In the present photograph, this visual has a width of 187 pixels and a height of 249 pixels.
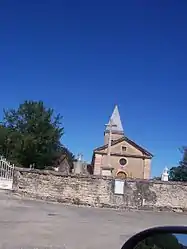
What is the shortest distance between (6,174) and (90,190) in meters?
5.13

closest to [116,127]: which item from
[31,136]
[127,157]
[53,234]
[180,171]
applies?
[127,157]

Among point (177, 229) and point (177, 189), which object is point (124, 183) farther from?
point (177, 229)

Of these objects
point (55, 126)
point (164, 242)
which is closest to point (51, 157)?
point (55, 126)

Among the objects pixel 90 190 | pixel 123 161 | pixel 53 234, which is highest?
pixel 123 161

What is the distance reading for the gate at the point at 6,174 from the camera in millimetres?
24859

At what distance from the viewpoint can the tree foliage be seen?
5006 cm

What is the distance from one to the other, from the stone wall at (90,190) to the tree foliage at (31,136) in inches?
940

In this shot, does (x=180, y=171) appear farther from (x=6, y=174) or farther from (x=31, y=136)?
(x=6, y=174)

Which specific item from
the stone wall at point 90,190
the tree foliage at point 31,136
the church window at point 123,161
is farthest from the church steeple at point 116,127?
the stone wall at point 90,190

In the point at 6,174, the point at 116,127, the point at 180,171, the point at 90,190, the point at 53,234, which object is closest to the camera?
the point at 53,234

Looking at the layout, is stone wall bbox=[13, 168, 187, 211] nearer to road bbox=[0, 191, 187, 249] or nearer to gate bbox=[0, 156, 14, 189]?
gate bbox=[0, 156, 14, 189]

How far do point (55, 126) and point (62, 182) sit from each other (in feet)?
94.8

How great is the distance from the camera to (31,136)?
168 feet

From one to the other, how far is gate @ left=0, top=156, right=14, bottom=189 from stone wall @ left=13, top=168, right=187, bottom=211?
30cm
